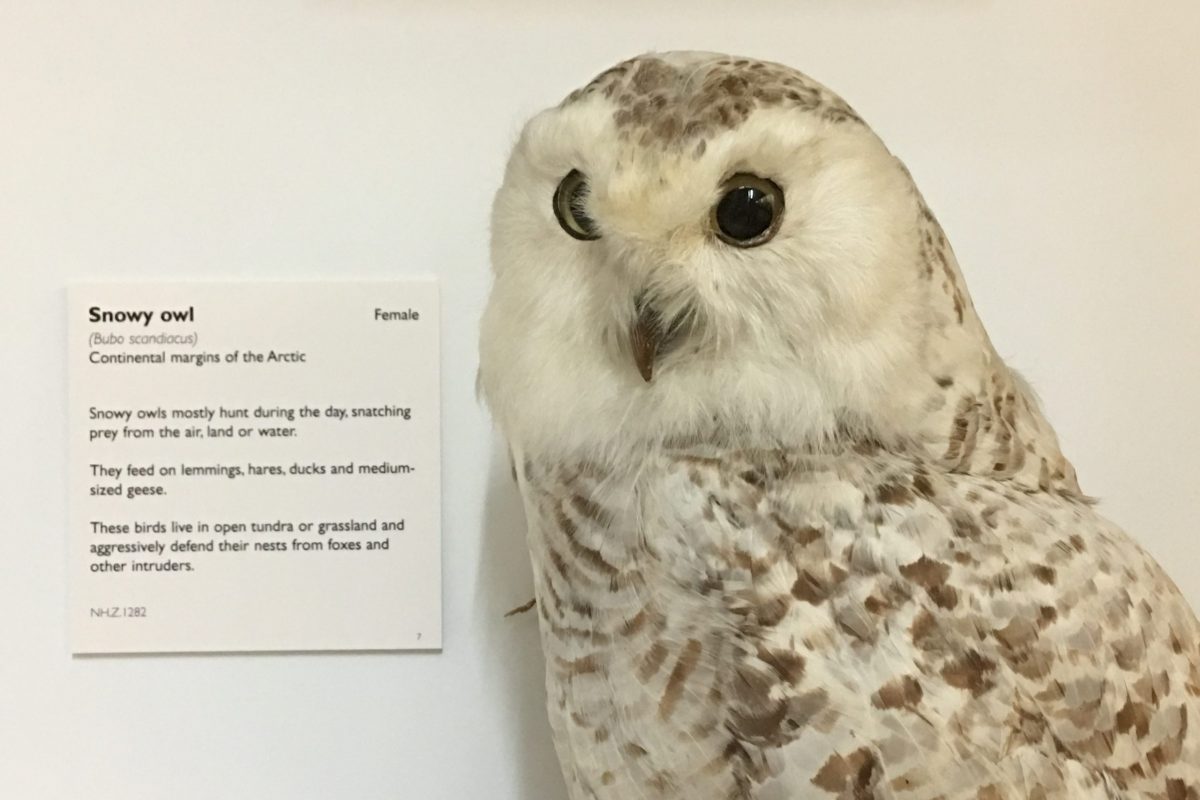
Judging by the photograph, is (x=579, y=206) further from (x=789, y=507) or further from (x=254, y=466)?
(x=254, y=466)

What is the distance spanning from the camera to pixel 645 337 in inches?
22.1

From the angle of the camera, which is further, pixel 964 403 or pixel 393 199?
pixel 393 199

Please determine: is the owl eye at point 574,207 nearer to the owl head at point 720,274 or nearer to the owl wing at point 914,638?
the owl head at point 720,274

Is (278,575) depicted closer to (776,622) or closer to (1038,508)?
(776,622)

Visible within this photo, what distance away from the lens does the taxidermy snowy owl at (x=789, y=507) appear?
0.51m

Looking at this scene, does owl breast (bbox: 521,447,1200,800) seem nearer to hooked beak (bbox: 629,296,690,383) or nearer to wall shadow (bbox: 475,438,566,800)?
hooked beak (bbox: 629,296,690,383)

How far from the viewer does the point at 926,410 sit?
592mm

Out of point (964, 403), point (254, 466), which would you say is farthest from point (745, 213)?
point (254, 466)

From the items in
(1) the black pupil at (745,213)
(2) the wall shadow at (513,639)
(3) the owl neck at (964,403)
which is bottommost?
(2) the wall shadow at (513,639)

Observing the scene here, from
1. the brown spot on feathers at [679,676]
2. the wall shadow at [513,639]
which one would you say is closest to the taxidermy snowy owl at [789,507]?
the brown spot on feathers at [679,676]

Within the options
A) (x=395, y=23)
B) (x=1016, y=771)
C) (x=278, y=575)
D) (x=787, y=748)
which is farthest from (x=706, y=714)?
(x=395, y=23)

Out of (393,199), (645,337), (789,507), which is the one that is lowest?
(789,507)

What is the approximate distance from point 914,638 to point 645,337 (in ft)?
0.82

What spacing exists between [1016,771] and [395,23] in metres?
0.81
